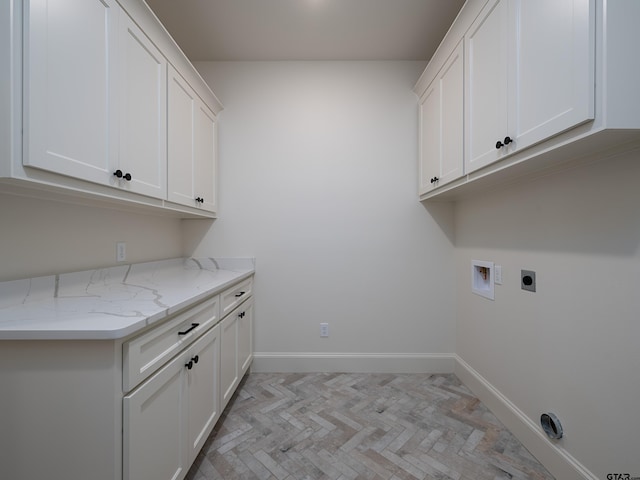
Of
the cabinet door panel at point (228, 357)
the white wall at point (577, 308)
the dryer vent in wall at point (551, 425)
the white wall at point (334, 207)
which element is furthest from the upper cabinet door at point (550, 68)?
the cabinet door panel at point (228, 357)

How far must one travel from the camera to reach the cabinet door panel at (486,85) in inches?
47.8

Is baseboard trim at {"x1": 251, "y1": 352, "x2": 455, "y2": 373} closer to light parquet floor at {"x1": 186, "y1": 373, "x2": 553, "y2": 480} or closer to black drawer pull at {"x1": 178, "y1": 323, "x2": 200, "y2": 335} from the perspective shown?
light parquet floor at {"x1": 186, "y1": 373, "x2": 553, "y2": 480}

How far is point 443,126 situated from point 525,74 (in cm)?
75

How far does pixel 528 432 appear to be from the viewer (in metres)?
1.43

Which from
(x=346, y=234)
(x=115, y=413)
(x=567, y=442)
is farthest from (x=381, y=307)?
(x=115, y=413)

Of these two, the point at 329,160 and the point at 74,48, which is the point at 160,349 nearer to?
the point at 74,48

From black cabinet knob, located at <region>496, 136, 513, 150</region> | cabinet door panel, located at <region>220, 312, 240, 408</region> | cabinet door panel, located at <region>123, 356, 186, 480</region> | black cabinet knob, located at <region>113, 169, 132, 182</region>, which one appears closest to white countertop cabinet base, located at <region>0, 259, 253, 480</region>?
cabinet door panel, located at <region>123, 356, 186, 480</region>

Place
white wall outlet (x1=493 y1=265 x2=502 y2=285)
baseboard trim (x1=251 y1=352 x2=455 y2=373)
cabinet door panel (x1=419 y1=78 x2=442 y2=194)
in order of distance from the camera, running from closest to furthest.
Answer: white wall outlet (x1=493 y1=265 x2=502 y2=285) < cabinet door panel (x1=419 y1=78 x2=442 y2=194) < baseboard trim (x1=251 y1=352 x2=455 y2=373)

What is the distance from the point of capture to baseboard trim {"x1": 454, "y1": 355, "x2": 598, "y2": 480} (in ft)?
3.93

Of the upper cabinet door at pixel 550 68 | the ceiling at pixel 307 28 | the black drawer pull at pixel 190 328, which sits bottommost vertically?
the black drawer pull at pixel 190 328

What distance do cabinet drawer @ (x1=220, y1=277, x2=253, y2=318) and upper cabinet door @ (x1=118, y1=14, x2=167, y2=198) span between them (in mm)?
700

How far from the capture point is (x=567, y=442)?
123 centimetres

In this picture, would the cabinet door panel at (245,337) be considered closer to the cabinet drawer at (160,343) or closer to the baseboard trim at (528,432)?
the cabinet drawer at (160,343)

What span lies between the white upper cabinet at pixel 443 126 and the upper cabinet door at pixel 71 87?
5.91ft
